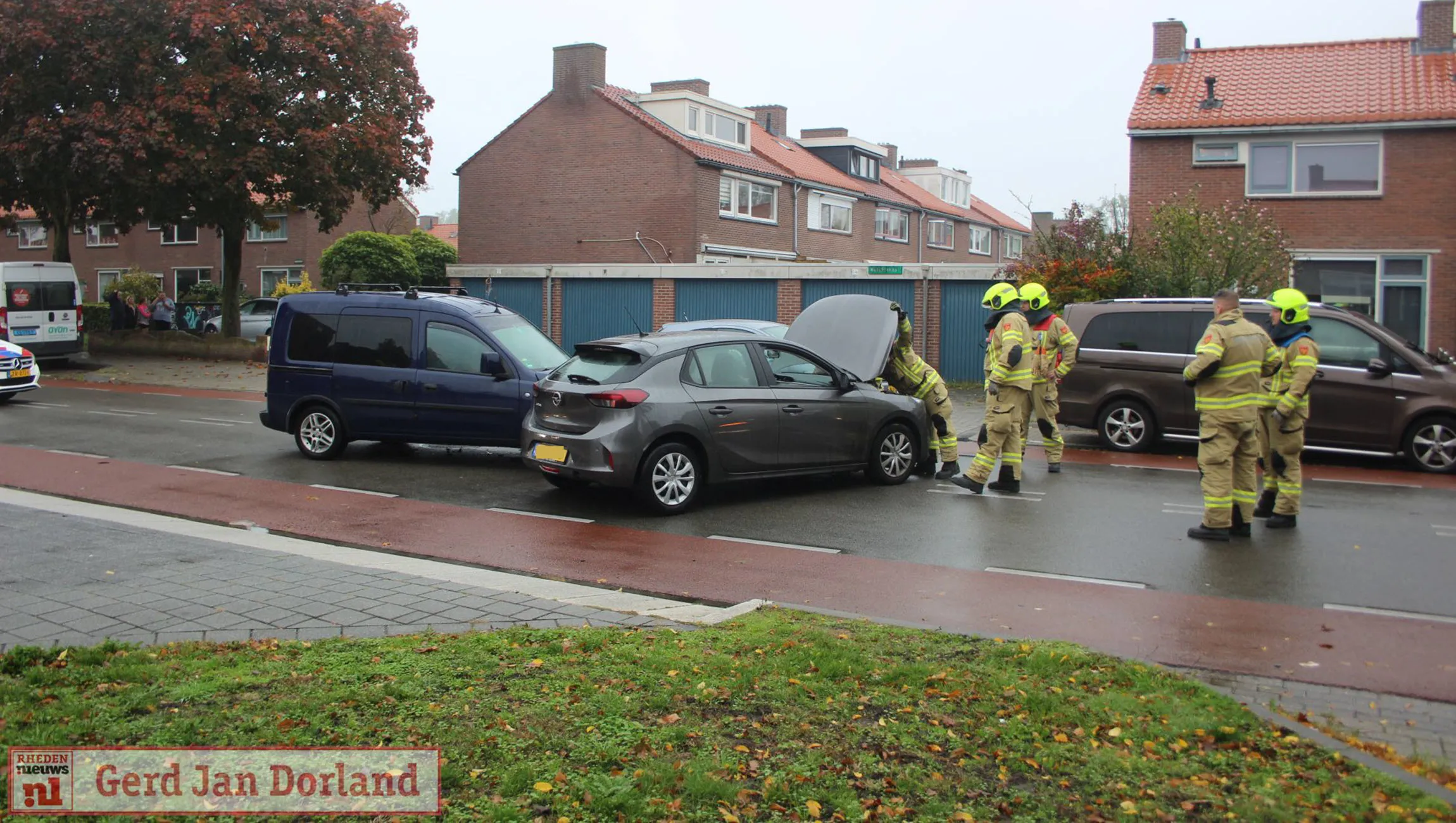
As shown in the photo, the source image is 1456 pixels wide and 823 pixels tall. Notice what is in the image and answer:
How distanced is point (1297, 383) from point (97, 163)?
24.9m

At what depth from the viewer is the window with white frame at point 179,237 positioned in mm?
49750

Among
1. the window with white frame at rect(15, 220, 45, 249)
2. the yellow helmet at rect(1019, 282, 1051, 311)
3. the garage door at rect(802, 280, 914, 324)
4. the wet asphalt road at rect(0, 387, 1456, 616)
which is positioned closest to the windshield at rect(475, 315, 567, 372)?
the wet asphalt road at rect(0, 387, 1456, 616)

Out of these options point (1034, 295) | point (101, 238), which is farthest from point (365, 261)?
point (101, 238)

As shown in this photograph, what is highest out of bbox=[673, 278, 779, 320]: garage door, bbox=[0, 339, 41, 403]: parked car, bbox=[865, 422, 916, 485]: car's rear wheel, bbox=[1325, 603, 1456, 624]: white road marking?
bbox=[673, 278, 779, 320]: garage door

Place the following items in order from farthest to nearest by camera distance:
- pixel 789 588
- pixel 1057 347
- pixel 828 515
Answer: pixel 1057 347, pixel 828 515, pixel 789 588

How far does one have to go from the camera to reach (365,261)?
31984 mm

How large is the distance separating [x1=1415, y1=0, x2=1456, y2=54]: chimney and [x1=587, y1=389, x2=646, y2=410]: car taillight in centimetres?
2314

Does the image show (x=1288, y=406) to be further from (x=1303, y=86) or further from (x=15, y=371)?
(x=15, y=371)

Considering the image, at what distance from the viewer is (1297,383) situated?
30.8ft

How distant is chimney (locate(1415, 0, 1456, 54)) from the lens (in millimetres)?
24500

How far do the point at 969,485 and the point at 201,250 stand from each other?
1837 inches

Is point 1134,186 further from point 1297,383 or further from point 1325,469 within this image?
point 1297,383

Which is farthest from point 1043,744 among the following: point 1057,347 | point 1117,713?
point 1057,347

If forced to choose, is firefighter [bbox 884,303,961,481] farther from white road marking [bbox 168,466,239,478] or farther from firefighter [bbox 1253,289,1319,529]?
white road marking [bbox 168,466,239,478]
